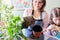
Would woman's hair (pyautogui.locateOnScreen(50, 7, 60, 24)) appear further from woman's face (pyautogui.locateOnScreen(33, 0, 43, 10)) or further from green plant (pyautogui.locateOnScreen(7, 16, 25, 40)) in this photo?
green plant (pyautogui.locateOnScreen(7, 16, 25, 40))

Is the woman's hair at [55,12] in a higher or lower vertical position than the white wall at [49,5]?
lower

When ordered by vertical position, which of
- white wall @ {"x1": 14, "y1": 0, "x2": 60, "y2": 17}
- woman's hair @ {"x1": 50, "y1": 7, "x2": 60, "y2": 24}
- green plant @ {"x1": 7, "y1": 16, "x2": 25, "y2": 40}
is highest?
white wall @ {"x1": 14, "y1": 0, "x2": 60, "y2": 17}

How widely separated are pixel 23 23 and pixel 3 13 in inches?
9.6

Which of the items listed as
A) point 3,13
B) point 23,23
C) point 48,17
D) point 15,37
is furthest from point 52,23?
point 3,13

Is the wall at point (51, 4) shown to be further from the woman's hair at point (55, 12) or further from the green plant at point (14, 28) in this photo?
the green plant at point (14, 28)

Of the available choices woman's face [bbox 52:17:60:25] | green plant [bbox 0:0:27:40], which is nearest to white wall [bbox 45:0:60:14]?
woman's face [bbox 52:17:60:25]

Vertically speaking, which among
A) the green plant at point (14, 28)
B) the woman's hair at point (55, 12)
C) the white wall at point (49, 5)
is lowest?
the green plant at point (14, 28)

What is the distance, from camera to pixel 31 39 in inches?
68.3

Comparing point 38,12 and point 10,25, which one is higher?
point 38,12

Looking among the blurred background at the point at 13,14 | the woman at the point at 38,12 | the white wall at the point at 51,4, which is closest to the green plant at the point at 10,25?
the blurred background at the point at 13,14

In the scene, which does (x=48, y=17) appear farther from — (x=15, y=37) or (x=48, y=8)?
(x=15, y=37)

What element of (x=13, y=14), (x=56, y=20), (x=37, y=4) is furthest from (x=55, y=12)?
(x=13, y=14)

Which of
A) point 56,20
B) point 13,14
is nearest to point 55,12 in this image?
point 56,20

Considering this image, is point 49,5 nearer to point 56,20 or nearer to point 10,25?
point 56,20
